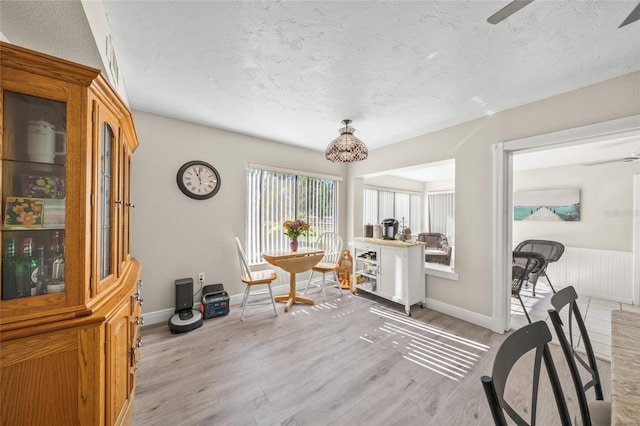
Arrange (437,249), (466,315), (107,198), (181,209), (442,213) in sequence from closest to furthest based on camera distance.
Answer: (107,198) → (466,315) → (181,209) → (437,249) → (442,213)

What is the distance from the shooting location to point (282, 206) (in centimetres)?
377

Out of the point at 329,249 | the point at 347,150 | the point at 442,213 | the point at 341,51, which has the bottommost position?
the point at 329,249

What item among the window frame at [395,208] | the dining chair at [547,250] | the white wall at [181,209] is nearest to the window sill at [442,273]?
the window frame at [395,208]

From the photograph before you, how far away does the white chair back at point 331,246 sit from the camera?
13.7ft

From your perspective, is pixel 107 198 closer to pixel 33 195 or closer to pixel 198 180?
pixel 33 195

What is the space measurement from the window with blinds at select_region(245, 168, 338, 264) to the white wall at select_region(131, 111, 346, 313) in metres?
0.20

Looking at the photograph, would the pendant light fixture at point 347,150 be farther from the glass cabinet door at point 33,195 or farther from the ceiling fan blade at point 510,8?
the glass cabinet door at point 33,195

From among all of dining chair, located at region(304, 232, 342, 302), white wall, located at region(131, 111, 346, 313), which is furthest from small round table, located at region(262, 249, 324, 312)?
dining chair, located at region(304, 232, 342, 302)

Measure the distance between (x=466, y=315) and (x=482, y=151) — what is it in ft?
6.19

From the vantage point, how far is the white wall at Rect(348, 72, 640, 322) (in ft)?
6.45

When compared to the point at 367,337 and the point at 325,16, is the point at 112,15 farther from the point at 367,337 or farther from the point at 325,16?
the point at 367,337

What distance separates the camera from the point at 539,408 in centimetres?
154

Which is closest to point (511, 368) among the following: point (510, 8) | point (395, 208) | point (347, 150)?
point (510, 8)

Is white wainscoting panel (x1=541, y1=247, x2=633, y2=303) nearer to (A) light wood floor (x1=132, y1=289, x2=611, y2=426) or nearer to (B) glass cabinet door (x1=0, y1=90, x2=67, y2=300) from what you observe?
(A) light wood floor (x1=132, y1=289, x2=611, y2=426)
